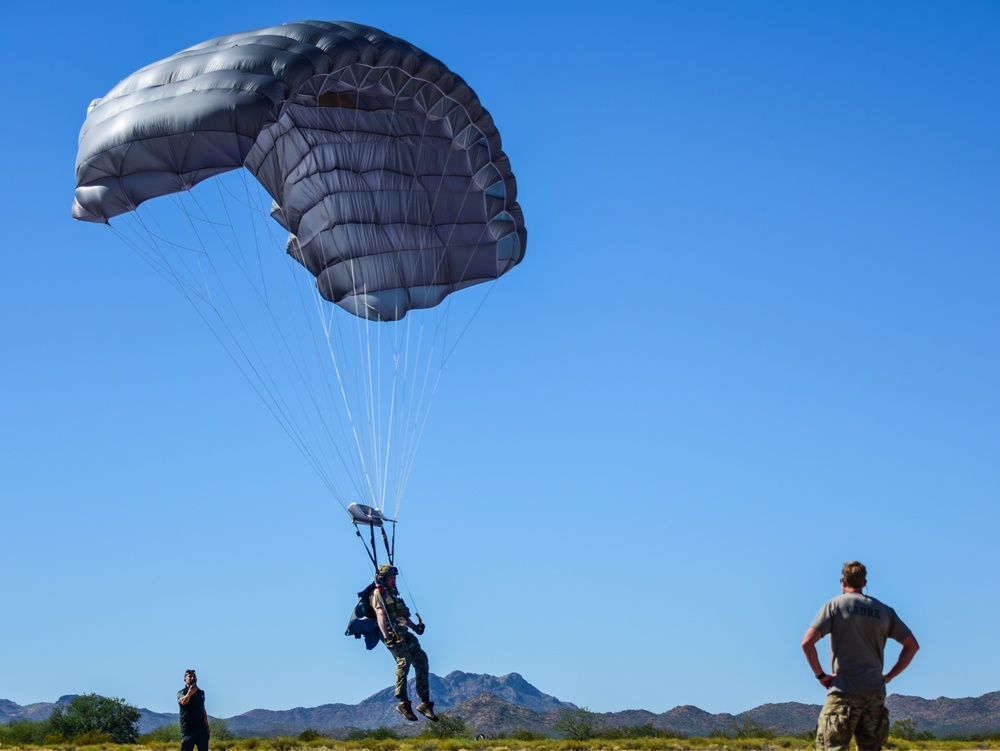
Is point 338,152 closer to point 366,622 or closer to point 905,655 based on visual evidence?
point 366,622

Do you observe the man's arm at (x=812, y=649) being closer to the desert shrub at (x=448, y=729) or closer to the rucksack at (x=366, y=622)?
the rucksack at (x=366, y=622)

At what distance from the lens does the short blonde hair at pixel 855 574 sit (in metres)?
10.1

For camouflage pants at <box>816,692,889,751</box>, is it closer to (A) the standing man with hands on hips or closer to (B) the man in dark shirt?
(A) the standing man with hands on hips

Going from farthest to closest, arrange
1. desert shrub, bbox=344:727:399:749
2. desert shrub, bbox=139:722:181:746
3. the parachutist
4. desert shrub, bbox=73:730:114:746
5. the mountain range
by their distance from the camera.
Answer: the mountain range < desert shrub, bbox=139:722:181:746 < desert shrub, bbox=344:727:399:749 < desert shrub, bbox=73:730:114:746 < the parachutist

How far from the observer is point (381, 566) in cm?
1952

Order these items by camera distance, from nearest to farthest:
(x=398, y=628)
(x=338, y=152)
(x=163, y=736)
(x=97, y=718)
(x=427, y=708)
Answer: (x=398, y=628) → (x=427, y=708) → (x=338, y=152) → (x=163, y=736) → (x=97, y=718)

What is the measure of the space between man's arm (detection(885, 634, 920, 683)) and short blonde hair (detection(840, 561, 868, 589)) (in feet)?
1.77

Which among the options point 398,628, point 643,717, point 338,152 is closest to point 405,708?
point 398,628

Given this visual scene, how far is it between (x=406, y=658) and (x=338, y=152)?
29.3 feet

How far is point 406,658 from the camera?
766 inches

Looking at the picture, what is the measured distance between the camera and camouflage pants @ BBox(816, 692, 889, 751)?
33.1 ft

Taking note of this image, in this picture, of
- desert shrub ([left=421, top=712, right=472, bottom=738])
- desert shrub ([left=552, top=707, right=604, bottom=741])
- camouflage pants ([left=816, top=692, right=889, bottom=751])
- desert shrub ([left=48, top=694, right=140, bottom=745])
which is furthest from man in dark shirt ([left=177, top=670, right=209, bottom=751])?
desert shrub ([left=48, top=694, right=140, bottom=745])

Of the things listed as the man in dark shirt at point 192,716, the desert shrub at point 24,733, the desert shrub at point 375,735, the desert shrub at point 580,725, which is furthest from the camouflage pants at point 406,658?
the desert shrub at point 24,733

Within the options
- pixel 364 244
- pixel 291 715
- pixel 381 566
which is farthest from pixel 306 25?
pixel 291 715
